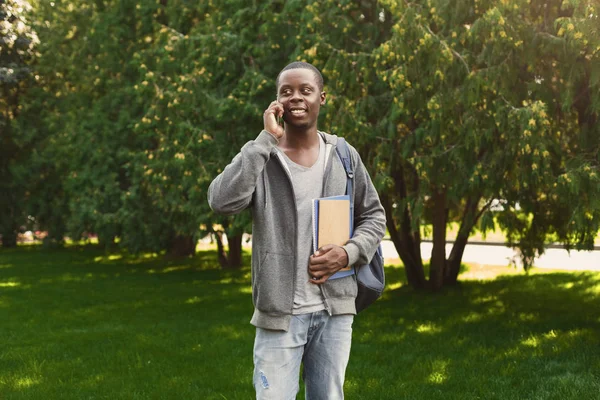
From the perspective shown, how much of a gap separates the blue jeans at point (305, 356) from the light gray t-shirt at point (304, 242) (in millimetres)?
40

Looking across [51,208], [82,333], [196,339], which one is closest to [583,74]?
[196,339]

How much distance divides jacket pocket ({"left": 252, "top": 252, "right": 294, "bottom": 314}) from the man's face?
503 millimetres

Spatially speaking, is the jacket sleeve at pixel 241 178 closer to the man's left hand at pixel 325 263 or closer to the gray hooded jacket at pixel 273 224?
the gray hooded jacket at pixel 273 224

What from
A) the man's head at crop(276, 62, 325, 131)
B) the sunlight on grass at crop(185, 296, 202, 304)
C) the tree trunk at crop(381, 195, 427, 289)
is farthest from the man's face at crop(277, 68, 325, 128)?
the sunlight on grass at crop(185, 296, 202, 304)

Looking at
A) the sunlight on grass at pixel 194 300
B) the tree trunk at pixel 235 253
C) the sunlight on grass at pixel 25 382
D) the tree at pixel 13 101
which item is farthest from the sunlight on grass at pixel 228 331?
the tree at pixel 13 101

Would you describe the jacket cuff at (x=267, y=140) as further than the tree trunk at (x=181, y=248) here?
No

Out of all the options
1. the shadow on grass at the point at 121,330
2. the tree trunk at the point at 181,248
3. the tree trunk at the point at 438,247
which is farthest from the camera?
the tree trunk at the point at 181,248

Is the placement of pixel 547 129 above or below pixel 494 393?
above

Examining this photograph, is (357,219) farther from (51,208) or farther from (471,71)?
(51,208)

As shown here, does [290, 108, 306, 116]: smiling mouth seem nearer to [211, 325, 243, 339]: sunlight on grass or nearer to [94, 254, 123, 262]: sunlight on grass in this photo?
[211, 325, 243, 339]: sunlight on grass

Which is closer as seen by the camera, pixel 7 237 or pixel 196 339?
pixel 196 339

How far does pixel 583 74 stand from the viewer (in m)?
7.28

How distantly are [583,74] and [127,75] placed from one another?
11.5 metres

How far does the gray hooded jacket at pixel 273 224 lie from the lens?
2.58 metres
